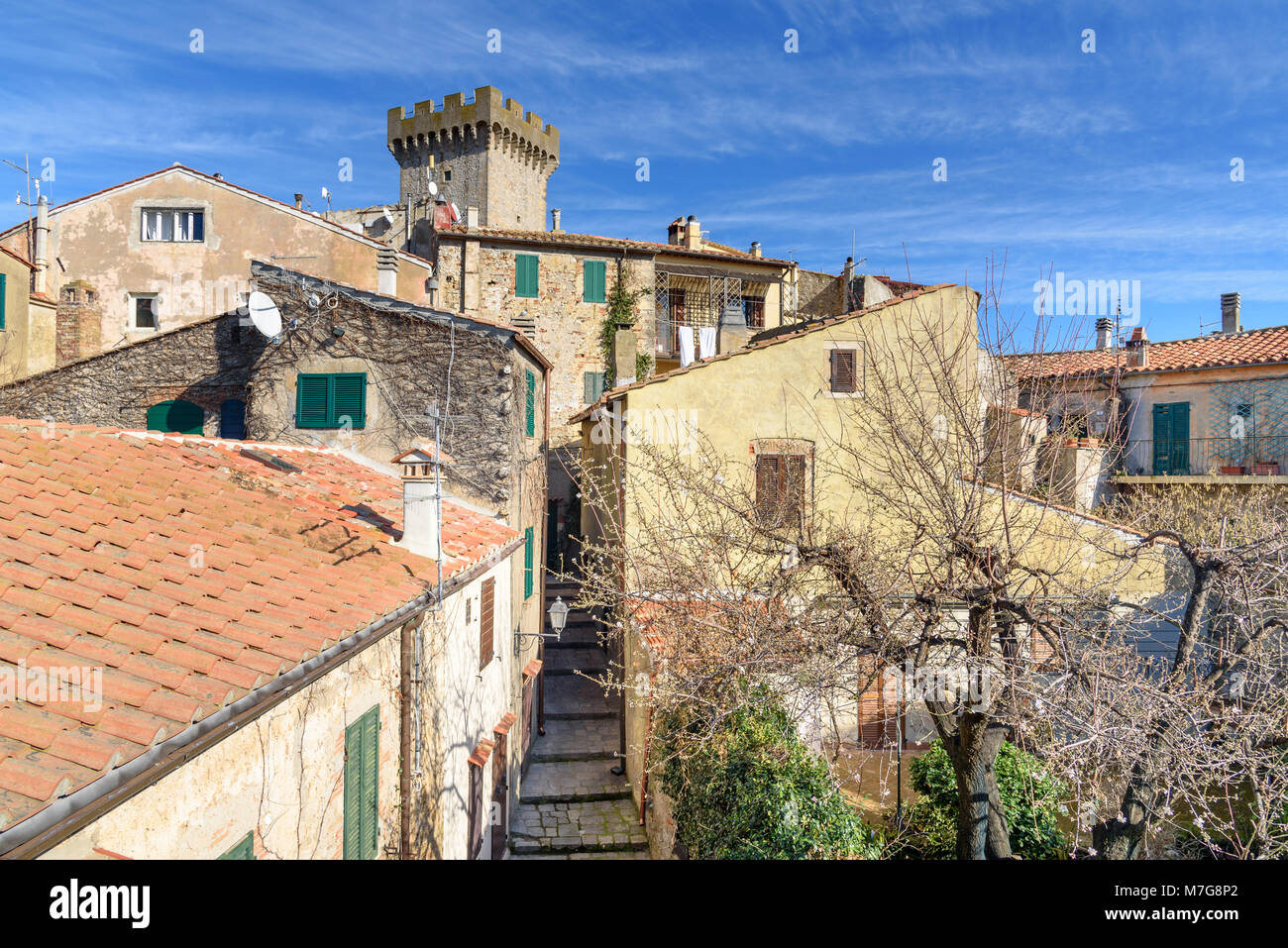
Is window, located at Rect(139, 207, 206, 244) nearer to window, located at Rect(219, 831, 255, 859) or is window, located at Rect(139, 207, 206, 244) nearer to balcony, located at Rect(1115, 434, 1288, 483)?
window, located at Rect(219, 831, 255, 859)

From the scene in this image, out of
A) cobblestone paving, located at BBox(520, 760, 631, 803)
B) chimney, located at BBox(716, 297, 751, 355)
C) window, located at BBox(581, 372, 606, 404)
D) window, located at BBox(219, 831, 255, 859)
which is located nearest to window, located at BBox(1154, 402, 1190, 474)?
chimney, located at BBox(716, 297, 751, 355)

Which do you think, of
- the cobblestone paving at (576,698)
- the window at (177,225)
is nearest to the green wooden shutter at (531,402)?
the cobblestone paving at (576,698)

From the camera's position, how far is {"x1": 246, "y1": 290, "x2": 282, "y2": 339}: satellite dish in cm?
1114

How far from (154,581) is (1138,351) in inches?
966

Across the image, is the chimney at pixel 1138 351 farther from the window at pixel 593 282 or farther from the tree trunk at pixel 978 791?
the tree trunk at pixel 978 791

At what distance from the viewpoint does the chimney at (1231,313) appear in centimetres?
2359

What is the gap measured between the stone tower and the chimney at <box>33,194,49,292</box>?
2135 cm

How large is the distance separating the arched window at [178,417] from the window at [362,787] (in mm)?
9184

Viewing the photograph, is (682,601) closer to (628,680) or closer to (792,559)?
(792,559)

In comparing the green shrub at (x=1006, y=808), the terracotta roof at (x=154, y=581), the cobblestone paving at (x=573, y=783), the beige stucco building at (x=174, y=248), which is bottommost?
the cobblestone paving at (x=573, y=783)

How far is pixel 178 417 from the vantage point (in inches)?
513

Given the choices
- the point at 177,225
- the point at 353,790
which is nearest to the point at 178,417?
the point at 177,225
